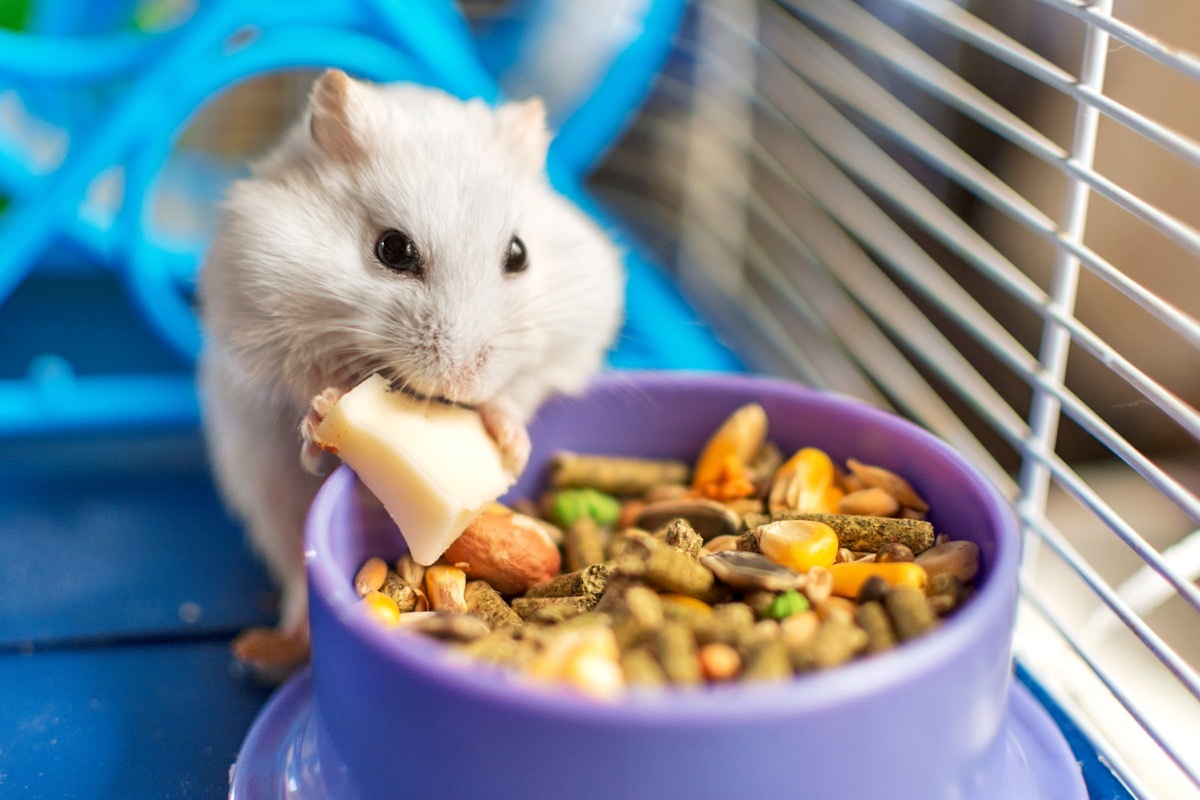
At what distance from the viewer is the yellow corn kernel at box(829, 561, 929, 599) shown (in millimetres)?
1005

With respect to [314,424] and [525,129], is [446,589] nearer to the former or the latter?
[314,424]

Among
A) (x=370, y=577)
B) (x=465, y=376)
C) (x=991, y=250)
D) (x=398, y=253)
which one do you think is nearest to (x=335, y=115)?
(x=398, y=253)

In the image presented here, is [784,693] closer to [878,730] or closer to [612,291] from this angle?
[878,730]

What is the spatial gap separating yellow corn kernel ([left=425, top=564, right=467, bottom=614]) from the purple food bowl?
0.14 metres

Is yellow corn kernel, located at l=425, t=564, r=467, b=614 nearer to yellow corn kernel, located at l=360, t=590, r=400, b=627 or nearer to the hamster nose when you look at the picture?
yellow corn kernel, located at l=360, t=590, r=400, b=627

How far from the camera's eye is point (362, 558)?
1.15 meters

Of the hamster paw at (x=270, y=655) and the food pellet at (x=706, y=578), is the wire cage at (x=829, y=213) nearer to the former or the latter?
the food pellet at (x=706, y=578)

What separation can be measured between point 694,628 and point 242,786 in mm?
484

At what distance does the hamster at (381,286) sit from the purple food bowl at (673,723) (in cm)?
23

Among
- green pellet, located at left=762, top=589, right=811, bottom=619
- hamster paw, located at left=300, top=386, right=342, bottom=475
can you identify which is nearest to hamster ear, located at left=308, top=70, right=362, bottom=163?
hamster paw, located at left=300, top=386, right=342, bottom=475

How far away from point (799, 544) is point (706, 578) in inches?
4.1

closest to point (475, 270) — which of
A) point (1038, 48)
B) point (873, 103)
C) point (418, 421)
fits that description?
point (418, 421)

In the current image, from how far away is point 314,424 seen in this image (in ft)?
3.77

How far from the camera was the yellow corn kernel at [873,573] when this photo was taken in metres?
1.00
